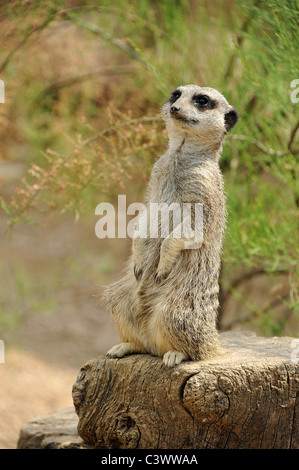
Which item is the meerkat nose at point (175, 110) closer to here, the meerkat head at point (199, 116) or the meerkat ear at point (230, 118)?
the meerkat head at point (199, 116)

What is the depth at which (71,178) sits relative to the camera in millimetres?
3006

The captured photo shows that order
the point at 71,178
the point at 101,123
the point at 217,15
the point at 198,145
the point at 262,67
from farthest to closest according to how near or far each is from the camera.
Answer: the point at 101,123
the point at 217,15
the point at 262,67
the point at 71,178
the point at 198,145

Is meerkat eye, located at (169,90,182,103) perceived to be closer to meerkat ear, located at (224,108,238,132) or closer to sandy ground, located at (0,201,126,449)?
meerkat ear, located at (224,108,238,132)

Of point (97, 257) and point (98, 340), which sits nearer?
point (98, 340)

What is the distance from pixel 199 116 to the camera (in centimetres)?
202

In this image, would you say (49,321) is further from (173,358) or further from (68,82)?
(173,358)

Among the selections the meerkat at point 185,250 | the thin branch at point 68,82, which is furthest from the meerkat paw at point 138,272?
the thin branch at point 68,82

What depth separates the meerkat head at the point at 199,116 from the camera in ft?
6.57

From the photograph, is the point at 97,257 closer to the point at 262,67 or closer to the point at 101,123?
the point at 101,123

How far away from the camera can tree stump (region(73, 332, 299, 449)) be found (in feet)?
6.45

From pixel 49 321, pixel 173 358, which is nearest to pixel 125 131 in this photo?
pixel 173 358

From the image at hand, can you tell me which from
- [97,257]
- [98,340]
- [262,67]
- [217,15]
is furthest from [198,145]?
[97,257]

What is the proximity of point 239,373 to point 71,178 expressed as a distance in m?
1.43

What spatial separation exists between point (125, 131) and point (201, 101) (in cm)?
87
